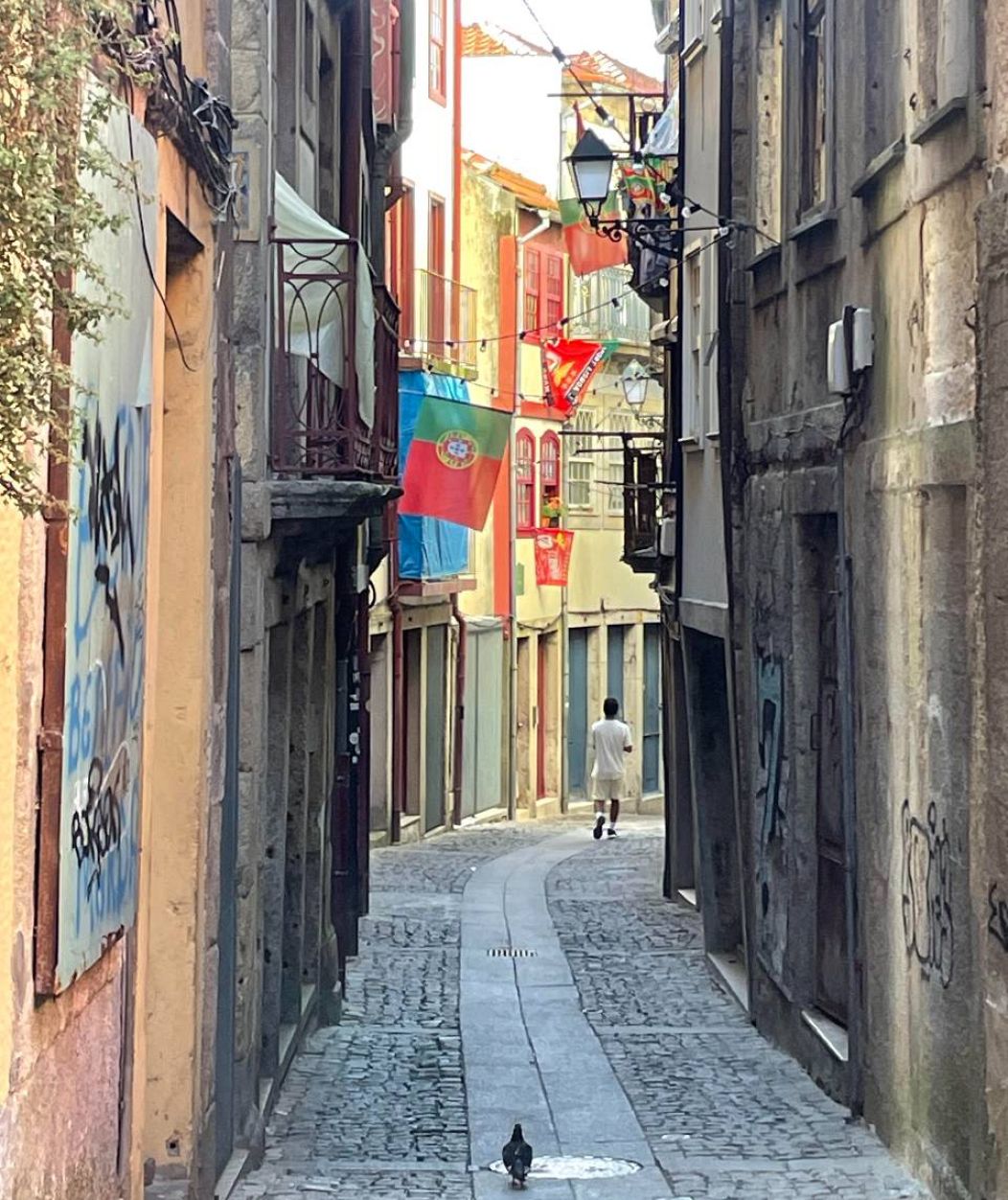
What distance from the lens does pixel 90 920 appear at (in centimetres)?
586

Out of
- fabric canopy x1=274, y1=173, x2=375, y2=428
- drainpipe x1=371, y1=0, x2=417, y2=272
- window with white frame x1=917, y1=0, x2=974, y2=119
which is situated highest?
drainpipe x1=371, y1=0, x2=417, y2=272

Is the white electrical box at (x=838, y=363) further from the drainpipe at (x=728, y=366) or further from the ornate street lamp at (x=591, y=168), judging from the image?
the ornate street lamp at (x=591, y=168)

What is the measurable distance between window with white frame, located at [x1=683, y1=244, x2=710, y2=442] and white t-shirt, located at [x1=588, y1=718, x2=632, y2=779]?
9996 mm

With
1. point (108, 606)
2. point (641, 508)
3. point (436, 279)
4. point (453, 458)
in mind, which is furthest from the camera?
point (436, 279)

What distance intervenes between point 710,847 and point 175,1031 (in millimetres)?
9487

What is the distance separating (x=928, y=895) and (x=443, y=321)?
2249 centimetres

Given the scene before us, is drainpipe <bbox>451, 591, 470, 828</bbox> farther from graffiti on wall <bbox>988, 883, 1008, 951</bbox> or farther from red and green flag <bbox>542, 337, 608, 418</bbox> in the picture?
graffiti on wall <bbox>988, 883, 1008, 951</bbox>

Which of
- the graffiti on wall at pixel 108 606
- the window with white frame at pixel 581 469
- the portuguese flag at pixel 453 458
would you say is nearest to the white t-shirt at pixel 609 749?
the portuguese flag at pixel 453 458

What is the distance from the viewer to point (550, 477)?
38750 mm

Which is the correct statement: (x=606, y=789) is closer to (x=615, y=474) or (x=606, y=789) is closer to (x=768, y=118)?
Result: (x=615, y=474)

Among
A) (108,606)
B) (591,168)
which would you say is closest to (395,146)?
(591,168)

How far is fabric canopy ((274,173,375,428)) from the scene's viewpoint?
36.0 ft

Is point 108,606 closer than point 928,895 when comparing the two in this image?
Yes

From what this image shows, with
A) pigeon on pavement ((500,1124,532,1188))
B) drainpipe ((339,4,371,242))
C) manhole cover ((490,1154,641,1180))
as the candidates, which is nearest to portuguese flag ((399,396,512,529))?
drainpipe ((339,4,371,242))
